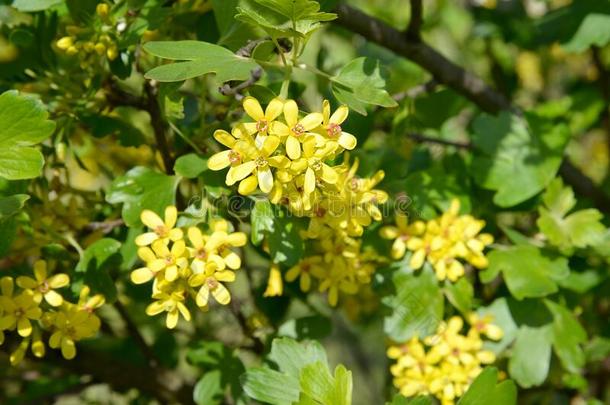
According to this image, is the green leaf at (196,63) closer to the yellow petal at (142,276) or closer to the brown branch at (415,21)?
the yellow petal at (142,276)

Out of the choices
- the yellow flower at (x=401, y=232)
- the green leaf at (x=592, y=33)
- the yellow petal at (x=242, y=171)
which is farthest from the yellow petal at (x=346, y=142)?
the green leaf at (x=592, y=33)

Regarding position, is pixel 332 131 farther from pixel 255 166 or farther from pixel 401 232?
pixel 401 232

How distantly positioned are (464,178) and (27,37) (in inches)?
30.5

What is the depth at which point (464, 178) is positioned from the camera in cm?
144

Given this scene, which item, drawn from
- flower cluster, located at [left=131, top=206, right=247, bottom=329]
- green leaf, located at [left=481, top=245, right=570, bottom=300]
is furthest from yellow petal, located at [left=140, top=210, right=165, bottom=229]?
green leaf, located at [left=481, top=245, right=570, bottom=300]

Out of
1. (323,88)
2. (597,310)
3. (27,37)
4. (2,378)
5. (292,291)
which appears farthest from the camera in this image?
(597,310)

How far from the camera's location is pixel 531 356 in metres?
1.34

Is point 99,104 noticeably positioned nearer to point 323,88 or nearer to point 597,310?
point 323,88

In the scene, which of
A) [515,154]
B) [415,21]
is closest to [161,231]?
[415,21]

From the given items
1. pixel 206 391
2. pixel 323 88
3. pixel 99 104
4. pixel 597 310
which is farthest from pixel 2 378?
pixel 597 310

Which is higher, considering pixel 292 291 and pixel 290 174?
pixel 290 174

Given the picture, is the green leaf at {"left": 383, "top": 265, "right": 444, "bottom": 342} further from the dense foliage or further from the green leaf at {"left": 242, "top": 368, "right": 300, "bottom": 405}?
the green leaf at {"left": 242, "top": 368, "right": 300, "bottom": 405}

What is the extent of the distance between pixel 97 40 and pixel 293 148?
0.43m

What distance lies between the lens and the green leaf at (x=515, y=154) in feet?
4.55
